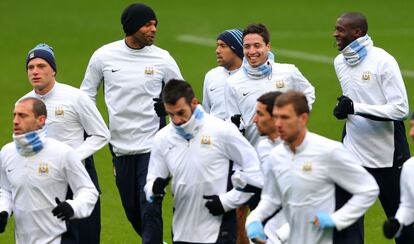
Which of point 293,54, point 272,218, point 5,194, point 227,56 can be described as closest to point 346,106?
point 272,218

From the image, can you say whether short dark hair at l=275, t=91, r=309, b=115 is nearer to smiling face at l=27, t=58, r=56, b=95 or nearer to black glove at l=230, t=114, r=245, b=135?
black glove at l=230, t=114, r=245, b=135

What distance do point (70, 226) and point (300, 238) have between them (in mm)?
2502

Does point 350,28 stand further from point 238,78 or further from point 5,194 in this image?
point 5,194

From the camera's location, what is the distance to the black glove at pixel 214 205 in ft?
43.0

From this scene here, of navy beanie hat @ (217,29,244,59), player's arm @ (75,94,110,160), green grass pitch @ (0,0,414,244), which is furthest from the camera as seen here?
green grass pitch @ (0,0,414,244)

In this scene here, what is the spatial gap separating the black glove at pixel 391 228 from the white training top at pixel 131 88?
4209mm

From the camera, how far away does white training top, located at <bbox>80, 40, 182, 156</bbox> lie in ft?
52.1

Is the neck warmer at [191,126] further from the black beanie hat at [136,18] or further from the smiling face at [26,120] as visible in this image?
the black beanie hat at [136,18]

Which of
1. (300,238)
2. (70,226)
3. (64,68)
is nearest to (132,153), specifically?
(70,226)

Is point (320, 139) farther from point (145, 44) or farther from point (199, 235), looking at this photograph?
point (145, 44)

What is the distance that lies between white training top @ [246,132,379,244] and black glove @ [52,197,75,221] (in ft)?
5.66

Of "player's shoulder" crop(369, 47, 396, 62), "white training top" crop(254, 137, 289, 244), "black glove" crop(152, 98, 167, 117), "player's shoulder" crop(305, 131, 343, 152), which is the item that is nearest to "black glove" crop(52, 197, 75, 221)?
"white training top" crop(254, 137, 289, 244)

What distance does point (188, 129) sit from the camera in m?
13.2

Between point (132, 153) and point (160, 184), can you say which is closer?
point (160, 184)
